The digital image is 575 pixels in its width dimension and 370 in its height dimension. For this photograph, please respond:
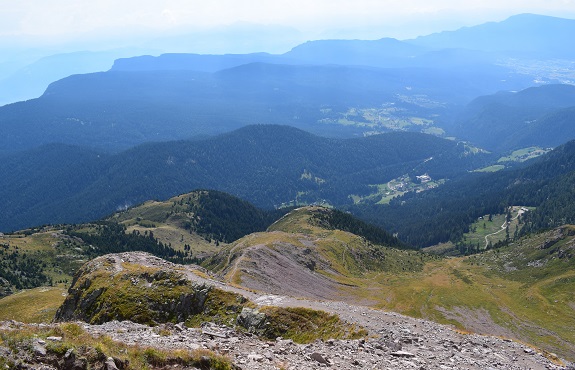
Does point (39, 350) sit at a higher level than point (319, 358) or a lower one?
higher

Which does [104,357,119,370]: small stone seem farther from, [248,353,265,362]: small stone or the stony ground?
[248,353,265,362]: small stone

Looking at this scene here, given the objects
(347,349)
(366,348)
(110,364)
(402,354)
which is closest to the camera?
(110,364)

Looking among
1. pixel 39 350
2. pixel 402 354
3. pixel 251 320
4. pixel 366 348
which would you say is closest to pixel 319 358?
pixel 366 348

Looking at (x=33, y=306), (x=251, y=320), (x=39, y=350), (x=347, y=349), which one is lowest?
(x=33, y=306)

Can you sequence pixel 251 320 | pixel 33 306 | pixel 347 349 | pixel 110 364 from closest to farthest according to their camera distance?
1. pixel 110 364
2. pixel 347 349
3. pixel 251 320
4. pixel 33 306

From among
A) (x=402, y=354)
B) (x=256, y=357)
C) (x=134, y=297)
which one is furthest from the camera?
(x=134, y=297)

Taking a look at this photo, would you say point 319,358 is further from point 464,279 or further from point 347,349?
point 464,279

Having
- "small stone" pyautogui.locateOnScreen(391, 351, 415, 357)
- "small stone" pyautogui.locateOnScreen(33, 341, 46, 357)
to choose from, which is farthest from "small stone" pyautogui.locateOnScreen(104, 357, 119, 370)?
"small stone" pyautogui.locateOnScreen(391, 351, 415, 357)

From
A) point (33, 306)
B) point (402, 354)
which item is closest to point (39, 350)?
point (402, 354)

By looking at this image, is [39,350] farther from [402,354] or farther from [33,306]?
[33,306]

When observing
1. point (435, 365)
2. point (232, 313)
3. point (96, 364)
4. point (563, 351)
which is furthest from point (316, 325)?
point (563, 351)

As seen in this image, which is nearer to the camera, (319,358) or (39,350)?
(39,350)

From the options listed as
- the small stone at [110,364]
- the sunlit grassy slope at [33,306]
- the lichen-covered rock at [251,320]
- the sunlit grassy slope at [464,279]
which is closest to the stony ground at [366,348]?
the lichen-covered rock at [251,320]

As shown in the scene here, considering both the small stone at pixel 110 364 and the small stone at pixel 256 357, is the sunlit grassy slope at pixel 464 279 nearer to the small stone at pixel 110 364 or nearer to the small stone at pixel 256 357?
the small stone at pixel 256 357
